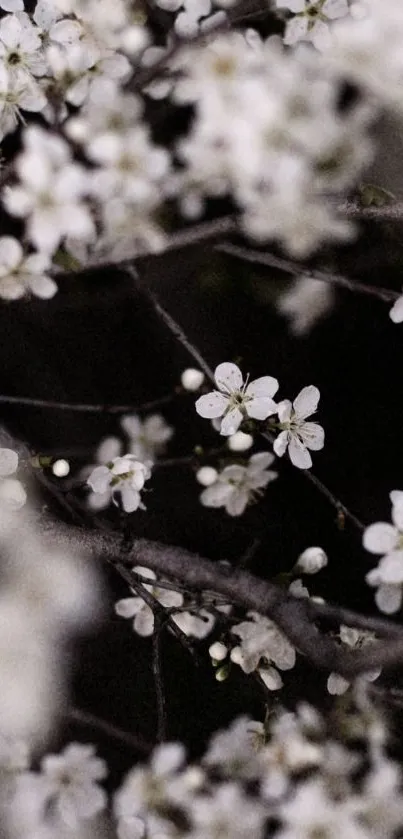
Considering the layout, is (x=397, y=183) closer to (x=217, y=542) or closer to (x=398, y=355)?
(x=398, y=355)

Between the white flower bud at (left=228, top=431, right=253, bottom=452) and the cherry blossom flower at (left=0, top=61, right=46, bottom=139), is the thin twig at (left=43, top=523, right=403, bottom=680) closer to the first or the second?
the white flower bud at (left=228, top=431, right=253, bottom=452)

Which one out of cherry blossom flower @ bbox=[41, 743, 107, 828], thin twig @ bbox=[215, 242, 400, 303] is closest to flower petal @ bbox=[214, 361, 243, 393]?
thin twig @ bbox=[215, 242, 400, 303]

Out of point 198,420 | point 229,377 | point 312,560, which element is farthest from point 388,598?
point 198,420

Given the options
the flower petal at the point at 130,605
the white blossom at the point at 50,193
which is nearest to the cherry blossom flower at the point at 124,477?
the flower petal at the point at 130,605

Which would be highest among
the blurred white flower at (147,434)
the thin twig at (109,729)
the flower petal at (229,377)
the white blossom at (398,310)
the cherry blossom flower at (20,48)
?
the cherry blossom flower at (20,48)

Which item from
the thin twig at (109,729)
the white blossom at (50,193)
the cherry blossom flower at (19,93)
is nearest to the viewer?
the white blossom at (50,193)

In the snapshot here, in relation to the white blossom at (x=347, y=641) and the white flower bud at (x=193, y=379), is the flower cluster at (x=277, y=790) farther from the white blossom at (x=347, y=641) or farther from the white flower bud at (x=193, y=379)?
the white flower bud at (x=193, y=379)

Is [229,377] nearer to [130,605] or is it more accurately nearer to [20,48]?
[130,605]
